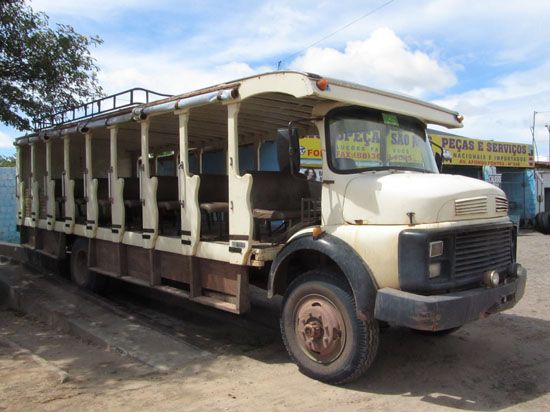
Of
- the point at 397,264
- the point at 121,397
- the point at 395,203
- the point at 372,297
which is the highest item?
the point at 395,203

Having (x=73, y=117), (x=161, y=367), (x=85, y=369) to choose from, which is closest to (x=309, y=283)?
(x=161, y=367)

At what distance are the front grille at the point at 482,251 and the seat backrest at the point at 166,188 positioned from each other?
436 centimetres

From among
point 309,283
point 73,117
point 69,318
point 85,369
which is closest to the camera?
point 309,283

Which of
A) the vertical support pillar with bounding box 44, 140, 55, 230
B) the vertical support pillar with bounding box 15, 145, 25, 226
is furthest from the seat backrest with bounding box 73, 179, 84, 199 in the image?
the vertical support pillar with bounding box 15, 145, 25, 226

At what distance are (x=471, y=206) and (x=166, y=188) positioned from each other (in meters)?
4.47

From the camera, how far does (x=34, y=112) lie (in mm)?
9031

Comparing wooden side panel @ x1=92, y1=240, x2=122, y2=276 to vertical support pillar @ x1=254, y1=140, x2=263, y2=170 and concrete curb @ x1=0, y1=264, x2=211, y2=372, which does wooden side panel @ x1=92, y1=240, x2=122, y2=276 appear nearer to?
concrete curb @ x1=0, y1=264, x2=211, y2=372

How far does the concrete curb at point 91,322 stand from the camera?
212 inches

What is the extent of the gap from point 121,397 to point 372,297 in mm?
2236

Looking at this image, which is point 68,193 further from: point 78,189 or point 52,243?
point 52,243

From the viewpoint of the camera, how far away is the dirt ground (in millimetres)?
4203

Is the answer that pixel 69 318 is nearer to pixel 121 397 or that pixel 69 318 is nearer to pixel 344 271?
pixel 121 397

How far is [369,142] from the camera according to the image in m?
5.02

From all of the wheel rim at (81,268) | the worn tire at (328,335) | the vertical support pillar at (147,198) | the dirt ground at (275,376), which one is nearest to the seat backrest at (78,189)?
the wheel rim at (81,268)
